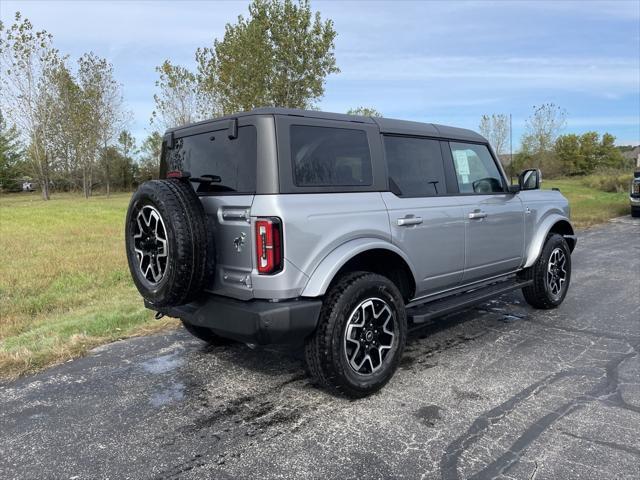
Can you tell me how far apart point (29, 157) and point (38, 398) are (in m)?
44.7

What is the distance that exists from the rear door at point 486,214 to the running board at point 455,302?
0.13 m

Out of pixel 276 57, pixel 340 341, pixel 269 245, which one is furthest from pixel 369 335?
pixel 276 57

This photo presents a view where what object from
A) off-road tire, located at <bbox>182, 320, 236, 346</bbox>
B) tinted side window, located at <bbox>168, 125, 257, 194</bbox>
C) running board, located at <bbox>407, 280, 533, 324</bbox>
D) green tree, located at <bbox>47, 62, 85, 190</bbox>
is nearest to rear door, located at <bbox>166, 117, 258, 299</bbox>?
tinted side window, located at <bbox>168, 125, 257, 194</bbox>

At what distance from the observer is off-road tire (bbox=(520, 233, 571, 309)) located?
5.40 metres

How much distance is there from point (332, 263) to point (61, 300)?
527 centimetres

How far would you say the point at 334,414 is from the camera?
10.7 feet

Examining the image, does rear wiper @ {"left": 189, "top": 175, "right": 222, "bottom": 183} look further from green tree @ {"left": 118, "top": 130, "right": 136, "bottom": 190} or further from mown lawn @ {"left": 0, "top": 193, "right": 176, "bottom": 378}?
green tree @ {"left": 118, "top": 130, "right": 136, "bottom": 190}

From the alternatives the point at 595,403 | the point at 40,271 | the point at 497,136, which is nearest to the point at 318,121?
the point at 595,403

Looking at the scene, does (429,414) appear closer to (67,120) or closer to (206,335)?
(206,335)

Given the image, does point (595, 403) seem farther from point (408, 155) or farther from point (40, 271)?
point (40, 271)

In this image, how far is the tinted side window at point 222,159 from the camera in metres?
3.28

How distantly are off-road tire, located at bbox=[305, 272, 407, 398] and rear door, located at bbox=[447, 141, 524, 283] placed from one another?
4.53ft

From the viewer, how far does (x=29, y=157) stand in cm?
4144

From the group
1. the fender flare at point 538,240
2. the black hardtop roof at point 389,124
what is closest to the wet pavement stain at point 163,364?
the black hardtop roof at point 389,124
